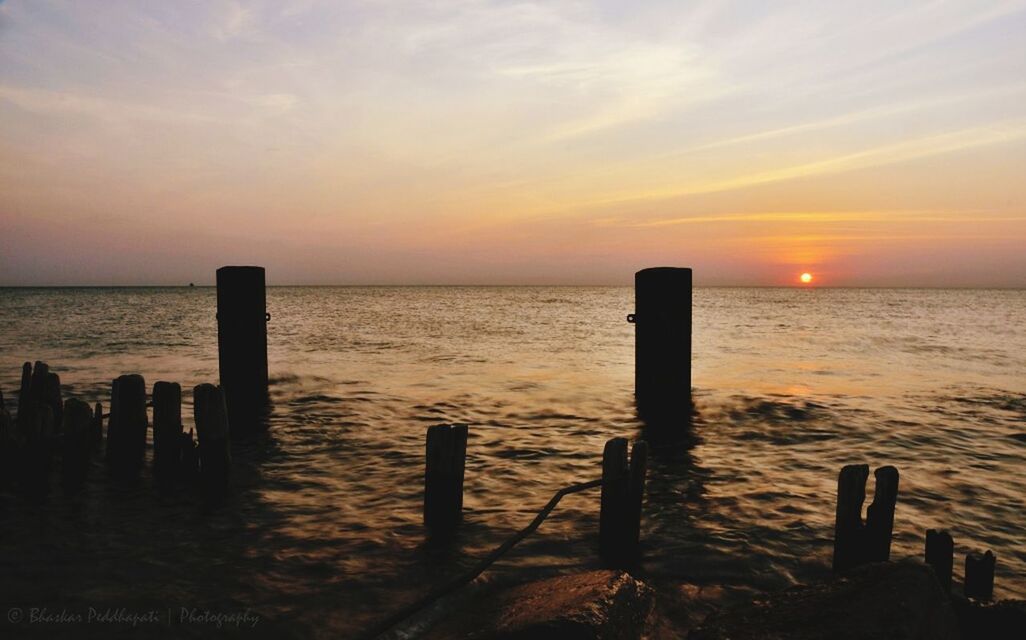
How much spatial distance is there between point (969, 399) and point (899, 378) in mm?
3077

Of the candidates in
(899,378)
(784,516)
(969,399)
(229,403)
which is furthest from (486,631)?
(899,378)

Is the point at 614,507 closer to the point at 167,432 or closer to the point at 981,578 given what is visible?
the point at 981,578

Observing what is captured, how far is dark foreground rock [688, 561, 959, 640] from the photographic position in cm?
317

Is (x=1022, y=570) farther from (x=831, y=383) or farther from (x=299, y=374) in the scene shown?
(x=299, y=374)

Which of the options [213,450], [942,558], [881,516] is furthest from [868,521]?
[213,450]

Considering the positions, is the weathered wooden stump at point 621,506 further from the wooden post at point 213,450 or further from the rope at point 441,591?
the wooden post at point 213,450

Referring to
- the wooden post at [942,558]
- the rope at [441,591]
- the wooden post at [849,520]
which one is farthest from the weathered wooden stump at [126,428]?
the wooden post at [942,558]

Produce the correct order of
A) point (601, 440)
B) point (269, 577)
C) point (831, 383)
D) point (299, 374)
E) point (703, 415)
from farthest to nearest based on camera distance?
point (299, 374), point (831, 383), point (703, 415), point (601, 440), point (269, 577)

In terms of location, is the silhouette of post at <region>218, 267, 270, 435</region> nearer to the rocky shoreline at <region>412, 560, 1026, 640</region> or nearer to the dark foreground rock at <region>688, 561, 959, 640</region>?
the rocky shoreline at <region>412, 560, 1026, 640</region>

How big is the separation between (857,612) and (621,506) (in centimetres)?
207

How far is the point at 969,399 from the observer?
13.8m

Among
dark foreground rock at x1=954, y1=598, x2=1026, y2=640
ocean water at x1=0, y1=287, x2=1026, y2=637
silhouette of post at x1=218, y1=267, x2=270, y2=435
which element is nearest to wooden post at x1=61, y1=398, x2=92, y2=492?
Result: ocean water at x1=0, y1=287, x2=1026, y2=637

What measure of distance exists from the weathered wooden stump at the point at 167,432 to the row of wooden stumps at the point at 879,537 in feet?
20.7

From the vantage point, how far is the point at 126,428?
24.1 feet
